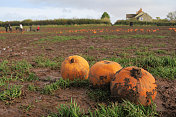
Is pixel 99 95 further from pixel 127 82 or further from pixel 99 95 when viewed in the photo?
pixel 127 82

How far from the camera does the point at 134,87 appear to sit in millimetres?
2537

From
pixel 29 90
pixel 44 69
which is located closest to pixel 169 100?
pixel 29 90

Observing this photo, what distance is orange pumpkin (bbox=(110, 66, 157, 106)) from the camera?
8.28 feet

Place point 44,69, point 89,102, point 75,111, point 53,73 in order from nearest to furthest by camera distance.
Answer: point 75,111, point 89,102, point 53,73, point 44,69

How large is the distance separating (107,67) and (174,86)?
1.59 meters

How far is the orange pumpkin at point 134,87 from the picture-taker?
8.28ft

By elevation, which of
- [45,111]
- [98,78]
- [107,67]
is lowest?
[45,111]

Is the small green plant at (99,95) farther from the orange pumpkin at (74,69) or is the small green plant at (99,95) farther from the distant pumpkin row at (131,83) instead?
the orange pumpkin at (74,69)

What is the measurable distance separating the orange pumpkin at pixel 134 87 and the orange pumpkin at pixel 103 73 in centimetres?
38

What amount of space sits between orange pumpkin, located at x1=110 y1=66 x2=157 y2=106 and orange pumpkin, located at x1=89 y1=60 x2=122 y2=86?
380 millimetres

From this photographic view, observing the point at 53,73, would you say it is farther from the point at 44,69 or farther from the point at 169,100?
the point at 169,100

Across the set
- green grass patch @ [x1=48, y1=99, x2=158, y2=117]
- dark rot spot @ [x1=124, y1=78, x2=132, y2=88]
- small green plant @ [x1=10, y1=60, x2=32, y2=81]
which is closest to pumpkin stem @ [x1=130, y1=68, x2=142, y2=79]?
dark rot spot @ [x1=124, y1=78, x2=132, y2=88]

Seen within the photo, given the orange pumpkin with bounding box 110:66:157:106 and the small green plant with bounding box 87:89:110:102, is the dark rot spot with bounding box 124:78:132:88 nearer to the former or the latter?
the orange pumpkin with bounding box 110:66:157:106

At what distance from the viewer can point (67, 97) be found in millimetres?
3004
